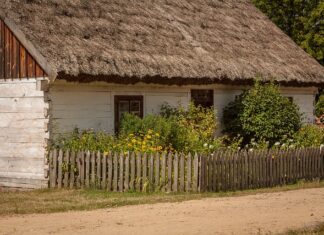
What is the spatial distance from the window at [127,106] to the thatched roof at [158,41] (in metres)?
0.89

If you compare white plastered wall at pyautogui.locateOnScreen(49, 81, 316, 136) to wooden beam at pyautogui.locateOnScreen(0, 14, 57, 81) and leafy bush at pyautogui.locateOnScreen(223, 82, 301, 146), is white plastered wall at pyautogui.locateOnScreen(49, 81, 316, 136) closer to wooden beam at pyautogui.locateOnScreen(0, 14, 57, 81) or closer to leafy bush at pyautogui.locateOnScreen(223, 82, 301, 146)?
wooden beam at pyautogui.locateOnScreen(0, 14, 57, 81)

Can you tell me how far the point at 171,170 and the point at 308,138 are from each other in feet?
22.9

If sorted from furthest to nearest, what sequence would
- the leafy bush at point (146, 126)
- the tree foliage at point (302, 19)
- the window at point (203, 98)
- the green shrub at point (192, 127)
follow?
the tree foliage at point (302, 19)
the window at point (203, 98)
the green shrub at point (192, 127)
the leafy bush at point (146, 126)

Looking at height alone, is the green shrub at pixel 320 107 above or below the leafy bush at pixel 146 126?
above

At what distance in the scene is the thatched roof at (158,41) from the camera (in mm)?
17000

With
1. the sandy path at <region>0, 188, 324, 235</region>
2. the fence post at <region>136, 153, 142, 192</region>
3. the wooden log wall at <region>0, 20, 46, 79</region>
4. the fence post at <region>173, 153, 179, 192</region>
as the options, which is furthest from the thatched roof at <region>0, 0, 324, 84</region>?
the sandy path at <region>0, 188, 324, 235</region>

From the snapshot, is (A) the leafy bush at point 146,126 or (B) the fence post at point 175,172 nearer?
(B) the fence post at point 175,172

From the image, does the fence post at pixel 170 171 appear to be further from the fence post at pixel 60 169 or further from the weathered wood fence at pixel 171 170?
the fence post at pixel 60 169

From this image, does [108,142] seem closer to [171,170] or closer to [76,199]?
[171,170]

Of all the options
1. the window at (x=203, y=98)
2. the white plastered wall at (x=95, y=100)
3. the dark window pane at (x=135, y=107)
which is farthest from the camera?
the window at (x=203, y=98)

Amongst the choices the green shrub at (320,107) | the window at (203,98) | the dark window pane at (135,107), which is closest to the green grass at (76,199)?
the dark window pane at (135,107)

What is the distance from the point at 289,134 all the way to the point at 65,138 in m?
7.13

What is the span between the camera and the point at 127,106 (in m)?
18.9

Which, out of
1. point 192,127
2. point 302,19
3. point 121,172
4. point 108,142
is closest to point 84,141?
point 108,142
